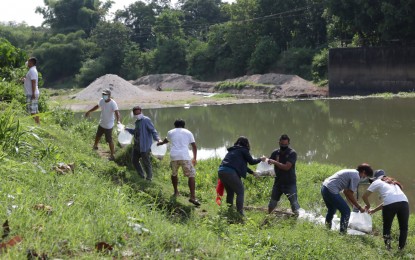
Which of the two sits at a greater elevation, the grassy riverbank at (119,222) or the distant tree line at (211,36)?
the distant tree line at (211,36)

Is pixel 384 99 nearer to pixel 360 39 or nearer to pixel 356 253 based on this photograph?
pixel 360 39

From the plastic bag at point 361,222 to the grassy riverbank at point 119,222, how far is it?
19cm

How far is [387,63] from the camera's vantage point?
135 feet

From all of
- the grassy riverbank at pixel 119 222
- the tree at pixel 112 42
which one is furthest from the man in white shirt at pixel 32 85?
the tree at pixel 112 42

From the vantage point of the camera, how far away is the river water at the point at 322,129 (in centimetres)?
1684

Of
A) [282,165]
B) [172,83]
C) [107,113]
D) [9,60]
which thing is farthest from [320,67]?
[282,165]

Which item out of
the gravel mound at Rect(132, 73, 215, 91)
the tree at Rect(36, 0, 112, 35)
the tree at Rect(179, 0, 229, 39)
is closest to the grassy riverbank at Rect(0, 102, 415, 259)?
the gravel mound at Rect(132, 73, 215, 91)

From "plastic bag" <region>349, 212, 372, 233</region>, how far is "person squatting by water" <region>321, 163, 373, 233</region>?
78 millimetres

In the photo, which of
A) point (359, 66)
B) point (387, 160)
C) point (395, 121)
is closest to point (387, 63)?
point (359, 66)

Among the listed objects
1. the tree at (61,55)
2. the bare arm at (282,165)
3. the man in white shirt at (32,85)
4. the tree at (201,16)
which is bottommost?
the bare arm at (282,165)

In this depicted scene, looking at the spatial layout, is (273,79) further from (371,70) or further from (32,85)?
(32,85)

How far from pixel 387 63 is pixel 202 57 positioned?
2959 centimetres

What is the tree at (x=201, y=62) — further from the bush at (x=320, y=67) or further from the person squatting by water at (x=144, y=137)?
the person squatting by water at (x=144, y=137)

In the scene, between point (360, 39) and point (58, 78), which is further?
point (58, 78)
